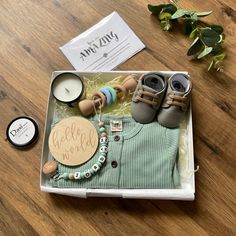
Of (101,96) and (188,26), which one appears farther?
(188,26)

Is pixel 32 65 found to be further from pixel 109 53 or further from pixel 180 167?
pixel 180 167

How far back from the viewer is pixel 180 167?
0.92m

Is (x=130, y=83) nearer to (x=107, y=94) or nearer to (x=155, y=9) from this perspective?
(x=107, y=94)

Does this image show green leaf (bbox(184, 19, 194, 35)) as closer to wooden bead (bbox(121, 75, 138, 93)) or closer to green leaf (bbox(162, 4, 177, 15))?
green leaf (bbox(162, 4, 177, 15))

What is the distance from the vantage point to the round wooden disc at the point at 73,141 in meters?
0.91

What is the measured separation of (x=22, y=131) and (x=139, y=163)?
0.33 m

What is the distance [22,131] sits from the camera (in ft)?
3.24

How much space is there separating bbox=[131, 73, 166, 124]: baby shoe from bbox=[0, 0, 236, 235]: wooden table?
0.13 m

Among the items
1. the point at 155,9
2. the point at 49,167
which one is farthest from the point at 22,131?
the point at 155,9

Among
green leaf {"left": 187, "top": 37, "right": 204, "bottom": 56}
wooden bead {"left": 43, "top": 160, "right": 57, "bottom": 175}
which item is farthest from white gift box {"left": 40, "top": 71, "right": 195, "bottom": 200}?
green leaf {"left": 187, "top": 37, "right": 204, "bottom": 56}

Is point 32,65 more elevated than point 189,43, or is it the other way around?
point 32,65

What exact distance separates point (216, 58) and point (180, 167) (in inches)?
13.0

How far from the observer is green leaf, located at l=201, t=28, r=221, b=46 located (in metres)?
1.01

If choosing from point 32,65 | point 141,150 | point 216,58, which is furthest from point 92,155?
point 216,58
